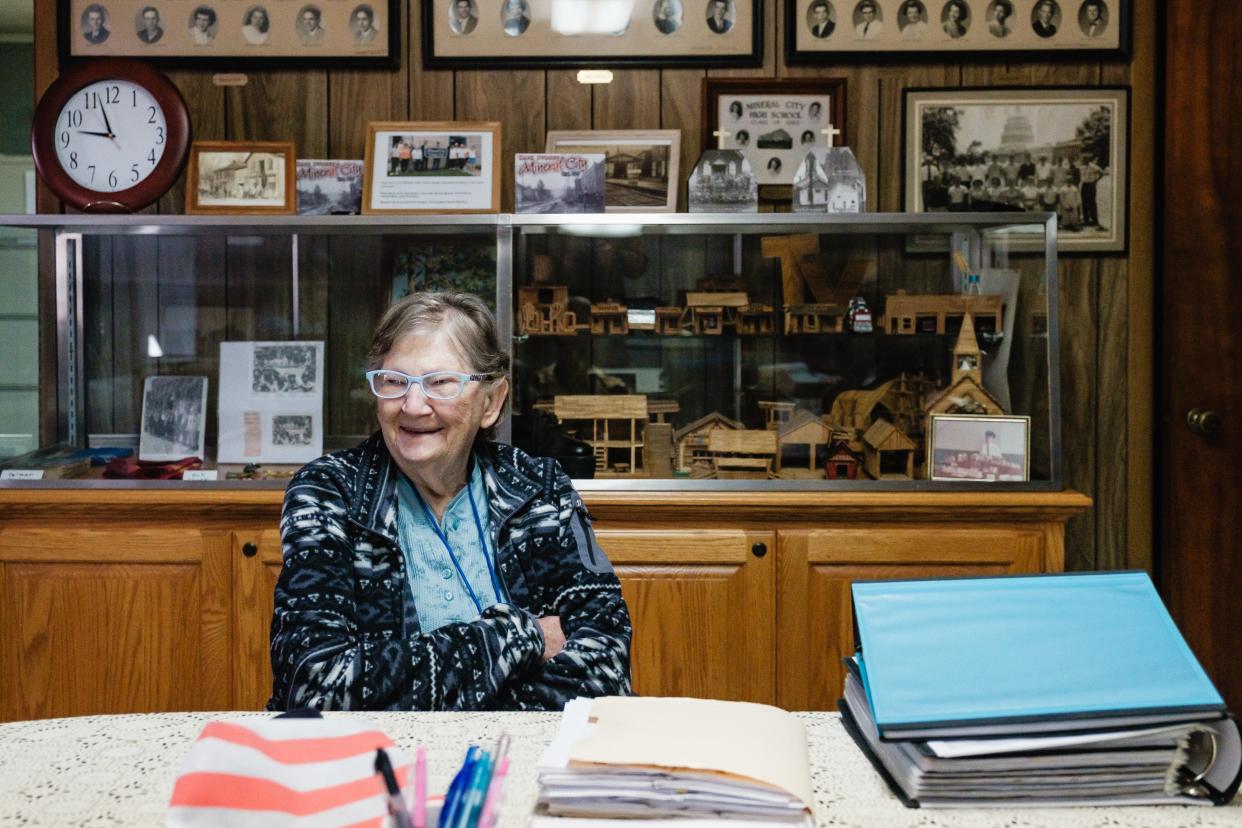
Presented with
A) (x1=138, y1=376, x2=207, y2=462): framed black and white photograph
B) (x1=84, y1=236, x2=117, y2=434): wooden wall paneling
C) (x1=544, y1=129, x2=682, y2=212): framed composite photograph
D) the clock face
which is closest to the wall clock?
the clock face

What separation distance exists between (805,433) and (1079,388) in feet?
3.16

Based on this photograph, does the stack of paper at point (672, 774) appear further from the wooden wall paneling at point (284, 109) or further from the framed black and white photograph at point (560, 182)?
the wooden wall paneling at point (284, 109)

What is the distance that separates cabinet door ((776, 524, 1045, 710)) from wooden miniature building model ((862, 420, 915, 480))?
0.49ft

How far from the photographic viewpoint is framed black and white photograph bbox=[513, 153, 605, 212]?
8.56ft

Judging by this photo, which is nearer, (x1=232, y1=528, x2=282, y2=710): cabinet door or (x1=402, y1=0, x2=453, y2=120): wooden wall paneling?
(x1=232, y1=528, x2=282, y2=710): cabinet door

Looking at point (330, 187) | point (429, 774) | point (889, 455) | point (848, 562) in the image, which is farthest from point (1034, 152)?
point (429, 774)

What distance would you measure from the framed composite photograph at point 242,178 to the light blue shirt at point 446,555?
1.37m

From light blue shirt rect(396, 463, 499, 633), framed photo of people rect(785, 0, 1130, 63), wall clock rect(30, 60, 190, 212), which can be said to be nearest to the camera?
light blue shirt rect(396, 463, 499, 633)

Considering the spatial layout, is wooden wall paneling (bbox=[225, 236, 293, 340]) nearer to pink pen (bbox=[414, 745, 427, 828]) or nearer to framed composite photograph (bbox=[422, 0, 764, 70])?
framed composite photograph (bbox=[422, 0, 764, 70])

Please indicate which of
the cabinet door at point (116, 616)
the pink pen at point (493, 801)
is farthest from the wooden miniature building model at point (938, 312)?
the pink pen at point (493, 801)

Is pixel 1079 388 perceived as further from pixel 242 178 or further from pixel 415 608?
pixel 242 178

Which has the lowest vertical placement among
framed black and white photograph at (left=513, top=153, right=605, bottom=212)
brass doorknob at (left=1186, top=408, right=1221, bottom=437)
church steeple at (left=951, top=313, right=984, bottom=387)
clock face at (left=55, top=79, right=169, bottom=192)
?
brass doorknob at (left=1186, top=408, right=1221, bottom=437)

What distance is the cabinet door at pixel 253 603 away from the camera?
2408 millimetres

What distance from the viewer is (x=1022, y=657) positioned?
0.98 metres
